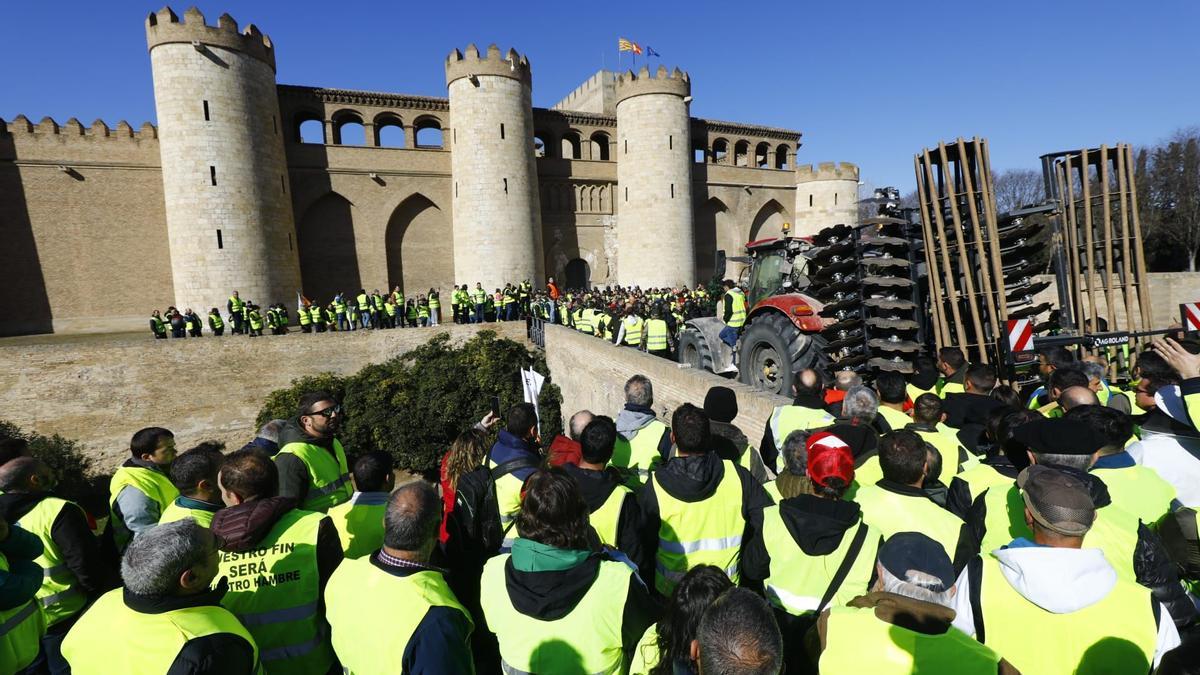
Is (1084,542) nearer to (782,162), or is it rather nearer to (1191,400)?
(1191,400)

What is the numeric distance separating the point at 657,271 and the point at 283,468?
80.8 ft

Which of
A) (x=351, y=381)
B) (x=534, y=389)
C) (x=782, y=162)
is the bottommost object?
(x=351, y=381)

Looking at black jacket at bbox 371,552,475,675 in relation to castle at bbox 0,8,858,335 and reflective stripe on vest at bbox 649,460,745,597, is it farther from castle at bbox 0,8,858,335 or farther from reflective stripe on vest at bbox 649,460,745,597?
castle at bbox 0,8,858,335

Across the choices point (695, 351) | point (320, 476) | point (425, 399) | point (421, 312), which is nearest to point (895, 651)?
point (320, 476)

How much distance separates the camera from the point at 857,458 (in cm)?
339

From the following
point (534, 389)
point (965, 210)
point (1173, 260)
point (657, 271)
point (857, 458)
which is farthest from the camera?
point (1173, 260)

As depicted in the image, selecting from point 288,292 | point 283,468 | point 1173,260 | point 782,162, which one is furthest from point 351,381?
point 1173,260

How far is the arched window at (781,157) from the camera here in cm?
3344

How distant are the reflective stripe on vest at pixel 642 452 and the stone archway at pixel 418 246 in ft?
76.6

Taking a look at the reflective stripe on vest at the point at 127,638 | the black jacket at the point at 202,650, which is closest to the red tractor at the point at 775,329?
the black jacket at the point at 202,650

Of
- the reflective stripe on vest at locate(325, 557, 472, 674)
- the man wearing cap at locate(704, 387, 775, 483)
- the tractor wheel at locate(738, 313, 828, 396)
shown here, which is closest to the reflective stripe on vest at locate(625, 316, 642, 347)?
the tractor wheel at locate(738, 313, 828, 396)

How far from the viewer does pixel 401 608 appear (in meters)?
2.05

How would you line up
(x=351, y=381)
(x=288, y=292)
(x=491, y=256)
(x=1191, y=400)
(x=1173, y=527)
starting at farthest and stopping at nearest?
(x=491, y=256)
(x=288, y=292)
(x=351, y=381)
(x=1191, y=400)
(x=1173, y=527)

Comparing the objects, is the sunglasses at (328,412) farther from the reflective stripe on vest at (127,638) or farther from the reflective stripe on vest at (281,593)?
the reflective stripe on vest at (127,638)
